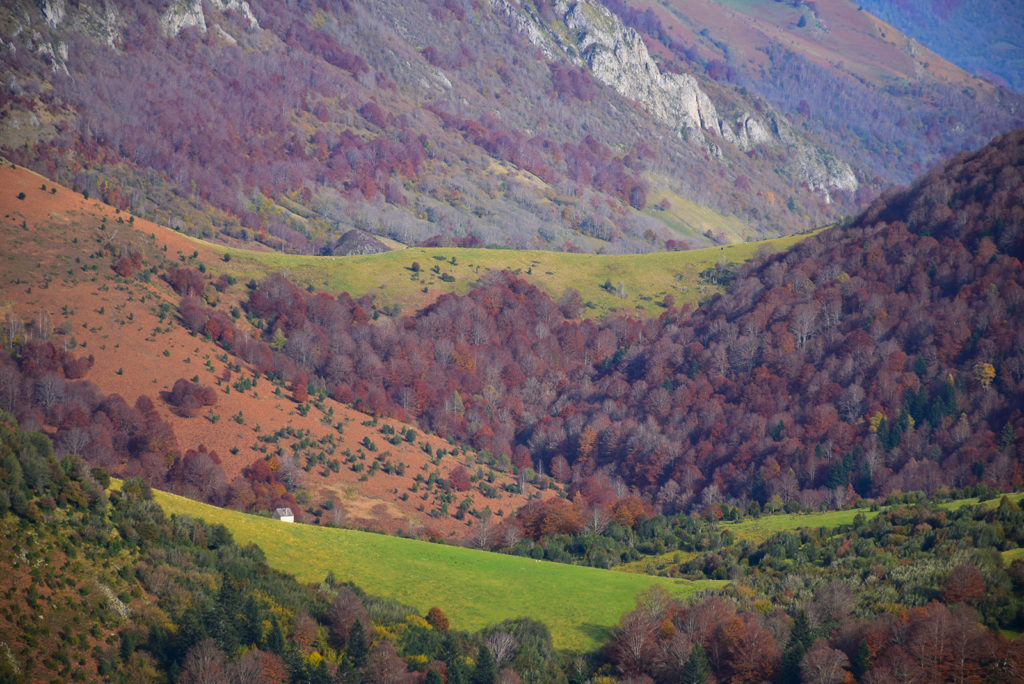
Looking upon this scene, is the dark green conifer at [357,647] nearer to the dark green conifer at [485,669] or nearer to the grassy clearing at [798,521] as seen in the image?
the dark green conifer at [485,669]

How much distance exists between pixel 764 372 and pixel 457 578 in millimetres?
106447

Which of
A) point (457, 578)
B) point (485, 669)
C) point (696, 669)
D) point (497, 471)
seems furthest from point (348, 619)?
point (497, 471)

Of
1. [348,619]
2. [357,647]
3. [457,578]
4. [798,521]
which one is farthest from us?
[798,521]

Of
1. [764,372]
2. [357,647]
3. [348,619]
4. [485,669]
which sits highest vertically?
[764,372]

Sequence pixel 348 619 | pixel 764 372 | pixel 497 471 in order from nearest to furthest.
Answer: pixel 348 619
pixel 497 471
pixel 764 372

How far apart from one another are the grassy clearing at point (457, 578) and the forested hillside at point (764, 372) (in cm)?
5997

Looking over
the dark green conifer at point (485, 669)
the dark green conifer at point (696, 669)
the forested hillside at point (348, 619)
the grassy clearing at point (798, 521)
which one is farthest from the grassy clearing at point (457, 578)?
the grassy clearing at point (798, 521)

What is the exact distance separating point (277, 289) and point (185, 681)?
127547 mm

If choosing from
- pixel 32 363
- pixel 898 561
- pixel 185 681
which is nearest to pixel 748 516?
pixel 898 561

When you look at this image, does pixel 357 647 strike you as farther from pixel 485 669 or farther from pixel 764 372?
pixel 764 372

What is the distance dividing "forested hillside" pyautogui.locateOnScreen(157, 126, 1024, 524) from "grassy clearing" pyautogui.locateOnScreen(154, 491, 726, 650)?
60.0 metres

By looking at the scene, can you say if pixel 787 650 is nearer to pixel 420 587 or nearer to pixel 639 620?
pixel 639 620

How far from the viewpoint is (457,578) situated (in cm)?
8131

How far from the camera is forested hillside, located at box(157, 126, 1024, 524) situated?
148 m
